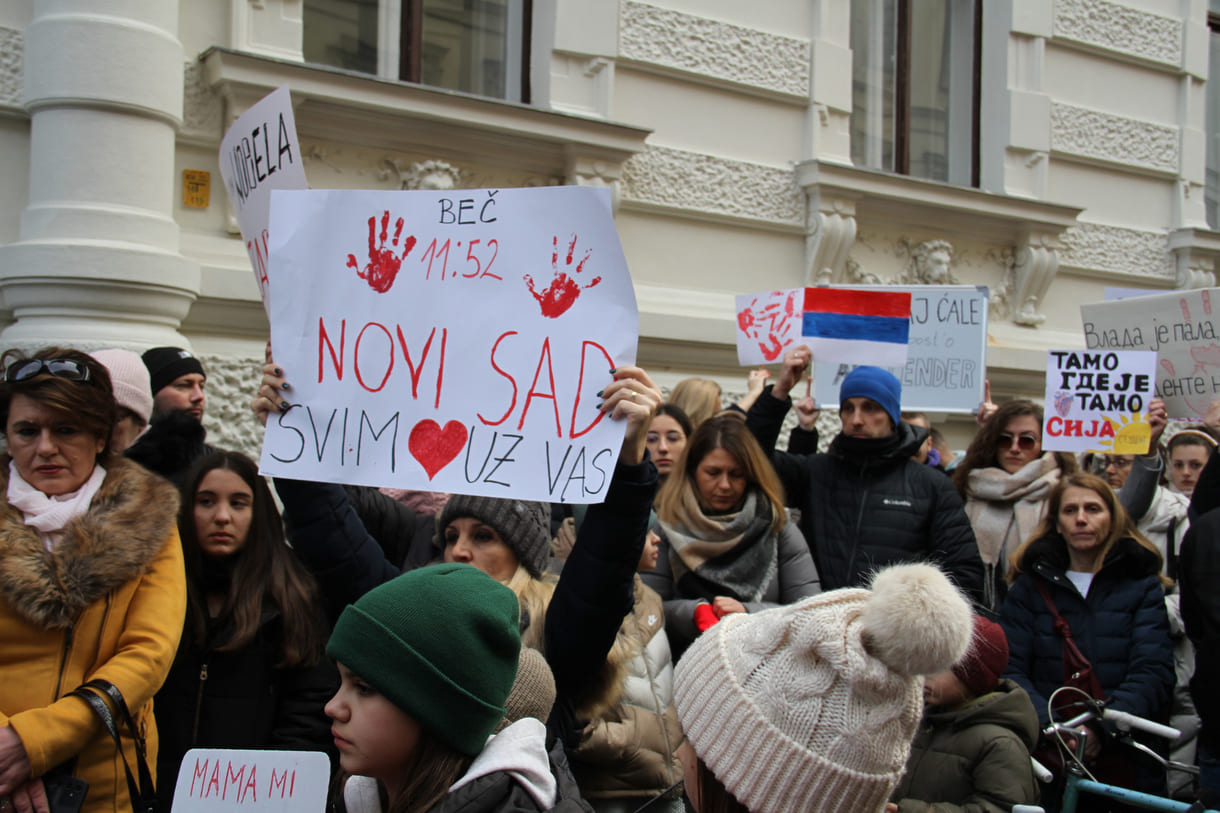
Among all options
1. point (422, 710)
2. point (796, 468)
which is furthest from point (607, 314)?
point (796, 468)

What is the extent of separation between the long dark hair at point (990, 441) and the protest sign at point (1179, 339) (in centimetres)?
60

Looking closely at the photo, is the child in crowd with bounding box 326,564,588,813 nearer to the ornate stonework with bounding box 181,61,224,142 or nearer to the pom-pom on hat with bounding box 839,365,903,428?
the pom-pom on hat with bounding box 839,365,903,428

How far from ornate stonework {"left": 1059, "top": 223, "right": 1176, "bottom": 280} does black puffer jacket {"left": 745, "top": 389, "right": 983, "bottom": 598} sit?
4.99 m

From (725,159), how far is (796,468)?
3184 mm

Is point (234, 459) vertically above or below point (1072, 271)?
below

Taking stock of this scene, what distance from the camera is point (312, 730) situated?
263 centimetres

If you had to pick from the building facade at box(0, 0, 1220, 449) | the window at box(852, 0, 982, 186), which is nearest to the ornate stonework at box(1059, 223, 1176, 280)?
the building facade at box(0, 0, 1220, 449)

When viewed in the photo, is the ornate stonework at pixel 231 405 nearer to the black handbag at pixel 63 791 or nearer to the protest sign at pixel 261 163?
the protest sign at pixel 261 163

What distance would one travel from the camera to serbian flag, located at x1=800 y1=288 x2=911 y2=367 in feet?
16.4

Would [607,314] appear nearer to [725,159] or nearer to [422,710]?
[422,710]

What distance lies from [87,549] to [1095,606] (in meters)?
3.00

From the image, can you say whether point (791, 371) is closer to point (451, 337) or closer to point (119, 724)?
point (451, 337)

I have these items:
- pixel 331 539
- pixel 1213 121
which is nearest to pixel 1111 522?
pixel 331 539

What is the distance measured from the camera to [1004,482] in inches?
184
